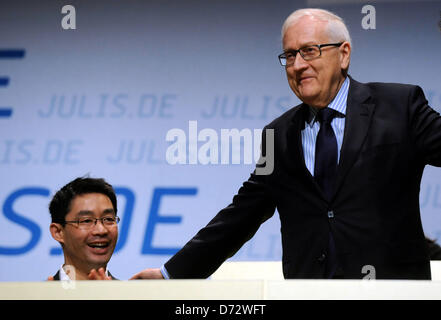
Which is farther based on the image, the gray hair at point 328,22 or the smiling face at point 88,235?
the smiling face at point 88,235

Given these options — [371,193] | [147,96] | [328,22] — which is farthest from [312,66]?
[147,96]

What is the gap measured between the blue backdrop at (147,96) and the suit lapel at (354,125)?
1.81 meters

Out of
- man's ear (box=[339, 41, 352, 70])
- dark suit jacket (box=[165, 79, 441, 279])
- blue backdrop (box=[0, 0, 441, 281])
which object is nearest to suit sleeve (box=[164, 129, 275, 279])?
dark suit jacket (box=[165, 79, 441, 279])

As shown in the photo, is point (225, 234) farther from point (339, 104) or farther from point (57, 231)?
point (57, 231)

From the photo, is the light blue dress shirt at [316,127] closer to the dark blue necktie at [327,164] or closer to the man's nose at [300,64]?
the dark blue necktie at [327,164]

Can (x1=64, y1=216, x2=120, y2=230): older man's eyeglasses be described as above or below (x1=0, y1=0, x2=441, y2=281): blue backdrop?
below

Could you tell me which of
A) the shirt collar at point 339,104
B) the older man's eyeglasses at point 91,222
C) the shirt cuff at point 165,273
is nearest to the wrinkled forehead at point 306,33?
the shirt collar at point 339,104

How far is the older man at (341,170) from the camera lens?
156 cm

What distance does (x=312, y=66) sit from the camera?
1.68 metres

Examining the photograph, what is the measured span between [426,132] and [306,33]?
40 cm

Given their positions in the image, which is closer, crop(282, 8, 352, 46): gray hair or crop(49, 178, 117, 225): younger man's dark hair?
crop(282, 8, 352, 46): gray hair

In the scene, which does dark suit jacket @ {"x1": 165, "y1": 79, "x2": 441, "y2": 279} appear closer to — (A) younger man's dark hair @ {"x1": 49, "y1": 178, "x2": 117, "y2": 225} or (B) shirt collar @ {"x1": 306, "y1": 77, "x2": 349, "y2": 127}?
(B) shirt collar @ {"x1": 306, "y1": 77, "x2": 349, "y2": 127}

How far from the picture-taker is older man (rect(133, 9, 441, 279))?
1.56m

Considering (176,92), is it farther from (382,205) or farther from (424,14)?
(382,205)
